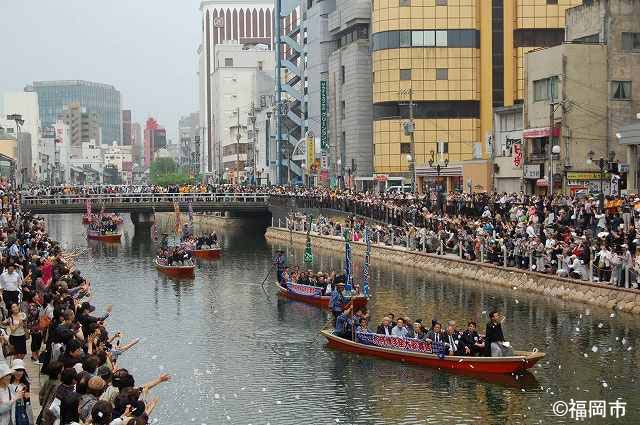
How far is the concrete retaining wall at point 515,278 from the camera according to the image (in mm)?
47438

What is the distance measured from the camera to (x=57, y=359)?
25141mm

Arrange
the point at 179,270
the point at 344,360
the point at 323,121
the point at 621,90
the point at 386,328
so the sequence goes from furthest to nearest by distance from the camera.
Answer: the point at 323,121, the point at 621,90, the point at 179,270, the point at 344,360, the point at 386,328

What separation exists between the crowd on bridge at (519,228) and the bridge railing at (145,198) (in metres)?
20.9

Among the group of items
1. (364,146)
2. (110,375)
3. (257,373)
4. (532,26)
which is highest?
(532,26)

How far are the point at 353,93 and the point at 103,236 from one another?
37043 millimetres

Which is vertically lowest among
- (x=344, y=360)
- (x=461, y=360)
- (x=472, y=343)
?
(x=344, y=360)

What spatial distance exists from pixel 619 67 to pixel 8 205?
4763 cm

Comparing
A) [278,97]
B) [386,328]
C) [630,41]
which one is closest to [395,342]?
[386,328]

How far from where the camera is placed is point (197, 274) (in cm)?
7550

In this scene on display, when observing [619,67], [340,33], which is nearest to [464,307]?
[619,67]

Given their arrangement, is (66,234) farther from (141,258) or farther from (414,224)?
(414,224)

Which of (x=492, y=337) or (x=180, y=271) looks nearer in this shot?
(x=492, y=337)

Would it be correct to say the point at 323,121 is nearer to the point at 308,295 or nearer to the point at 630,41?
the point at 630,41

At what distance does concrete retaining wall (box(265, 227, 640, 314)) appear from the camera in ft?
156
